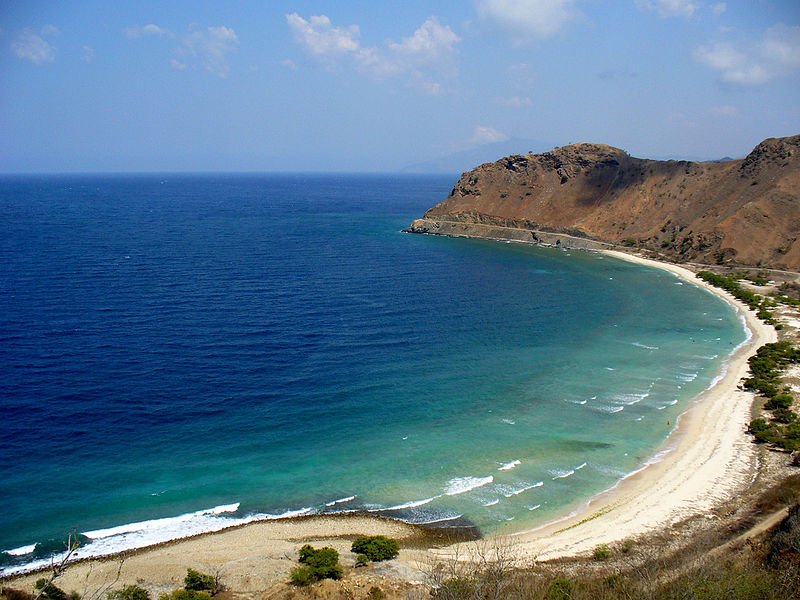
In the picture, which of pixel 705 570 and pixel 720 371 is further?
pixel 720 371

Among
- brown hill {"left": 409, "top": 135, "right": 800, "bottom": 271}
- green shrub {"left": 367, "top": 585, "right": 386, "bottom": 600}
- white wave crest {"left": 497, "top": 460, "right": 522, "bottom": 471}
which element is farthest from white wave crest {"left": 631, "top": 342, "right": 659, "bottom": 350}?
brown hill {"left": 409, "top": 135, "right": 800, "bottom": 271}

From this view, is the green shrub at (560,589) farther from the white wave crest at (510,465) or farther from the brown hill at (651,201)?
the brown hill at (651,201)

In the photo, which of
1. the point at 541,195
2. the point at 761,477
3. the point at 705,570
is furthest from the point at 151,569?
the point at 541,195

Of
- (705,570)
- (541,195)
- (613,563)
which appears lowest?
(613,563)

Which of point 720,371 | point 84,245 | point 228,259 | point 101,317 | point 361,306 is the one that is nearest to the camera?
point 720,371

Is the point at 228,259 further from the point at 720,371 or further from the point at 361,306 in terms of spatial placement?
the point at 720,371

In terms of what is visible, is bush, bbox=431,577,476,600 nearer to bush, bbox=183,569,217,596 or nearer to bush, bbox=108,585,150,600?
bush, bbox=183,569,217,596

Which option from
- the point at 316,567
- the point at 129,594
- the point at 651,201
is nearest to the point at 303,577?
the point at 316,567

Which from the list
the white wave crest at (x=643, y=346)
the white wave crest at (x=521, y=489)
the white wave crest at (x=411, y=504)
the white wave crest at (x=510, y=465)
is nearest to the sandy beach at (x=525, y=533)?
the white wave crest at (x=411, y=504)
